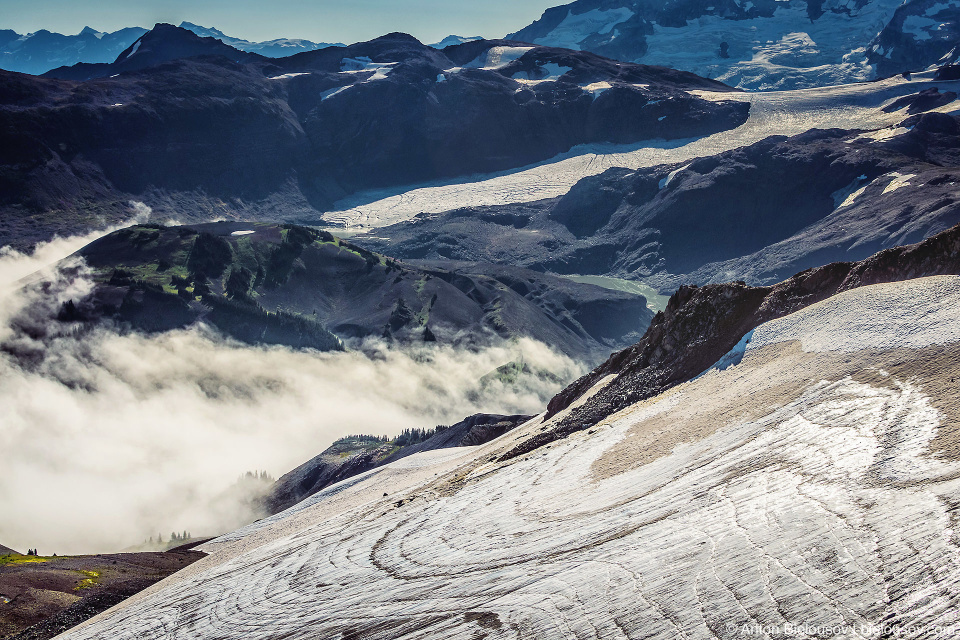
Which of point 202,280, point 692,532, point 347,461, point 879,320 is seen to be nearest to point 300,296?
point 202,280

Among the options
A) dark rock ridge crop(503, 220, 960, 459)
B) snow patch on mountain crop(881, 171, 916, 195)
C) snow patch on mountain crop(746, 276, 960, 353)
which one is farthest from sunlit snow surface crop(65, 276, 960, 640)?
snow patch on mountain crop(881, 171, 916, 195)

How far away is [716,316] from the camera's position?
77.1 feet

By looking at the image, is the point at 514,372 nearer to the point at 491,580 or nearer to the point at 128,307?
the point at 128,307

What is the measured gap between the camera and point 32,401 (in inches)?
4550

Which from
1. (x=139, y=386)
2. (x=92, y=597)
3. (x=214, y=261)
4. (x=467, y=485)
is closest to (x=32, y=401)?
(x=139, y=386)

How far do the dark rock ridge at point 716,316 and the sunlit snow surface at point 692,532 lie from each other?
1.58 m

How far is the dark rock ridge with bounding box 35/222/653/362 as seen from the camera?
130 meters

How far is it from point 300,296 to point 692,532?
144480 mm

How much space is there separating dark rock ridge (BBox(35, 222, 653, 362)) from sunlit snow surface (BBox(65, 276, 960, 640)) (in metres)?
121

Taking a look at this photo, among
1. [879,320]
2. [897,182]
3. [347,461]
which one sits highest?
[897,182]

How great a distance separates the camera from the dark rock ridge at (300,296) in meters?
130

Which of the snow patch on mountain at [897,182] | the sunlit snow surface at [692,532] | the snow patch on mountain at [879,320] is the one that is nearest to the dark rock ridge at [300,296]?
the snow patch on mountain at [897,182]

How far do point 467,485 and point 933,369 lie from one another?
33.2ft

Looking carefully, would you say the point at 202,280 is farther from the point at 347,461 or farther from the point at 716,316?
the point at 716,316
